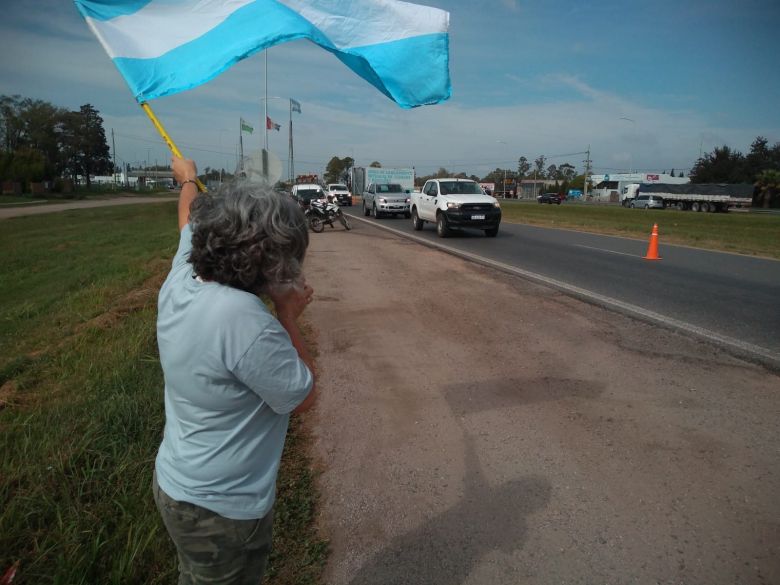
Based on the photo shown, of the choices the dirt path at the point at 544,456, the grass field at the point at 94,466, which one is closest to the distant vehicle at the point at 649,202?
the dirt path at the point at 544,456

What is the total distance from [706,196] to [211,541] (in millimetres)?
52355

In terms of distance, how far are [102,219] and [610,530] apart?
3261 cm

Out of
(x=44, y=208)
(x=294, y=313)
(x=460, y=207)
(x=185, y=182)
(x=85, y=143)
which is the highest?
(x=85, y=143)

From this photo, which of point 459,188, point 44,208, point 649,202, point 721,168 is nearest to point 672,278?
point 459,188

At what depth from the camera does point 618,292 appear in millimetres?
8750

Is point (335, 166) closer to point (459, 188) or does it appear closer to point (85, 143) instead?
point (85, 143)

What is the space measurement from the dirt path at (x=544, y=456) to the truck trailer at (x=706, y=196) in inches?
1795

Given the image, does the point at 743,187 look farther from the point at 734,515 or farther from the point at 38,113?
the point at 38,113

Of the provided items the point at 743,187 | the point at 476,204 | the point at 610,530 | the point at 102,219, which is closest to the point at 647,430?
the point at 610,530

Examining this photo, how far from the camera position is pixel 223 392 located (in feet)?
5.38

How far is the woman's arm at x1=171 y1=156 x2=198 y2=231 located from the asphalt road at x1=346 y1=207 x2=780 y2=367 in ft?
17.9

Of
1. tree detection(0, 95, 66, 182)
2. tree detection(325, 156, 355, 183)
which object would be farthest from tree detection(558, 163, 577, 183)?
tree detection(0, 95, 66, 182)

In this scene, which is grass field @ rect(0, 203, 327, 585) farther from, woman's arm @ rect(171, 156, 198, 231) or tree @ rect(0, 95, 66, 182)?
tree @ rect(0, 95, 66, 182)

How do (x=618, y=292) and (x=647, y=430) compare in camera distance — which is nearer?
(x=647, y=430)
